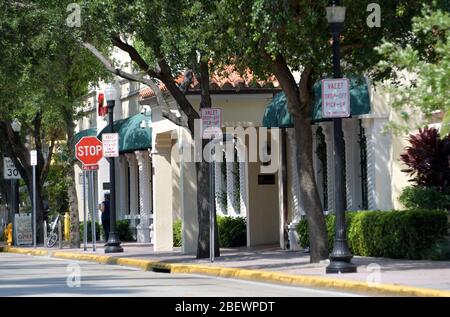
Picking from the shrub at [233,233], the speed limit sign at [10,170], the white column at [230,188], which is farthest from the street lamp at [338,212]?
the speed limit sign at [10,170]

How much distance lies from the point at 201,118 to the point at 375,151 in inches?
Answer: 186

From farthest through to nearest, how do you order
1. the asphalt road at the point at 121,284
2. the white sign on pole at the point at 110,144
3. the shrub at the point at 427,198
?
1. the white sign on pole at the point at 110,144
2. the shrub at the point at 427,198
3. the asphalt road at the point at 121,284

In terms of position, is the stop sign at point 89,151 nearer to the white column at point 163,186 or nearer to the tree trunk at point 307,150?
the white column at point 163,186

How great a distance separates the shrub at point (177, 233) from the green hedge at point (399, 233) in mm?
10320

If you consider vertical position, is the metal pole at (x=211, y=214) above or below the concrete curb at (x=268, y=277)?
above

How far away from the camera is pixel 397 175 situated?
90.2ft

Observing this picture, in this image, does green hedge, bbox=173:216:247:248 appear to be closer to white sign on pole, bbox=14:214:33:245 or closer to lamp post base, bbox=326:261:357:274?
white sign on pole, bbox=14:214:33:245

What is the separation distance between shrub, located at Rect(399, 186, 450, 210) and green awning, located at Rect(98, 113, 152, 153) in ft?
44.3

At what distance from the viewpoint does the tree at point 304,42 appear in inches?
839

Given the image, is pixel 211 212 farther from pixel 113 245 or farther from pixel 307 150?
pixel 113 245

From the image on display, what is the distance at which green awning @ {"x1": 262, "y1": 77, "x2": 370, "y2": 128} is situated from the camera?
27.7 m
